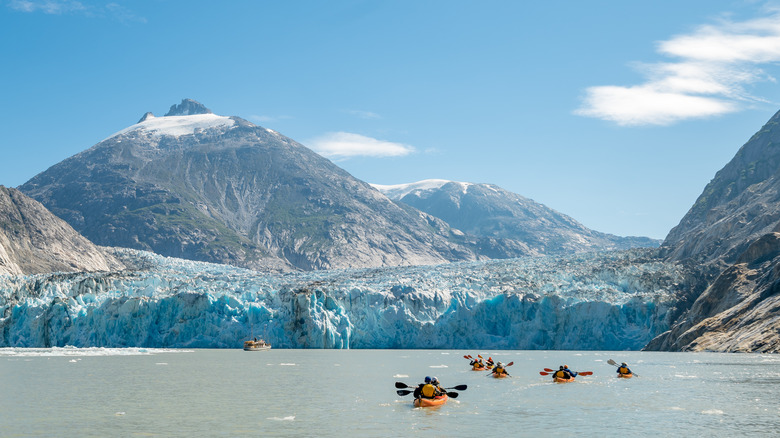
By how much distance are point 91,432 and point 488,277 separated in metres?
83.0

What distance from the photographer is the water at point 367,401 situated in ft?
94.6

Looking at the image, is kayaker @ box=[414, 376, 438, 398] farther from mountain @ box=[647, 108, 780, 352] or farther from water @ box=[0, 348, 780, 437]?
mountain @ box=[647, 108, 780, 352]

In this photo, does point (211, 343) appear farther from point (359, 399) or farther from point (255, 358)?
point (359, 399)

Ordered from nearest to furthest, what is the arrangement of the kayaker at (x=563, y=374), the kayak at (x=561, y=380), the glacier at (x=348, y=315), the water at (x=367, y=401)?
the water at (x=367, y=401), the kayak at (x=561, y=380), the kayaker at (x=563, y=374), the glacier at (x=348, y=315)

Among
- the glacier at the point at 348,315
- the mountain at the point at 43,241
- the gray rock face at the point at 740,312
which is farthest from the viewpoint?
the mountain at the point at 43,241

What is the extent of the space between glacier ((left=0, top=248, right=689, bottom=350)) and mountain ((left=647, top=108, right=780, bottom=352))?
5.69 metres

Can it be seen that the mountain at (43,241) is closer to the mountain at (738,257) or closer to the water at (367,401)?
the water at (367,401)

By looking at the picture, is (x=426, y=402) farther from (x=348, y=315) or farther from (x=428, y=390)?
(x=348, y=315)

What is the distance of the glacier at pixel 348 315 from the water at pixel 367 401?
24.3m

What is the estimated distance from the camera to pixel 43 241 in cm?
16175

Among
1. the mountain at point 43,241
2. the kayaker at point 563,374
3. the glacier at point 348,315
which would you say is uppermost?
the mountain at point 43,241

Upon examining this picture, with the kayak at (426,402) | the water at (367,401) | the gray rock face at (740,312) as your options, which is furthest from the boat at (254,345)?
the kayak at (426,402)

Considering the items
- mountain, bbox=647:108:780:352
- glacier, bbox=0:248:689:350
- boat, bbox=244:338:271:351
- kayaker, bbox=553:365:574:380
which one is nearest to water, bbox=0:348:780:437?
kayaker, bbox=553:365:574:380

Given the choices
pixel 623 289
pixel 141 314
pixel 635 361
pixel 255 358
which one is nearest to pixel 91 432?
pixel 255 358
